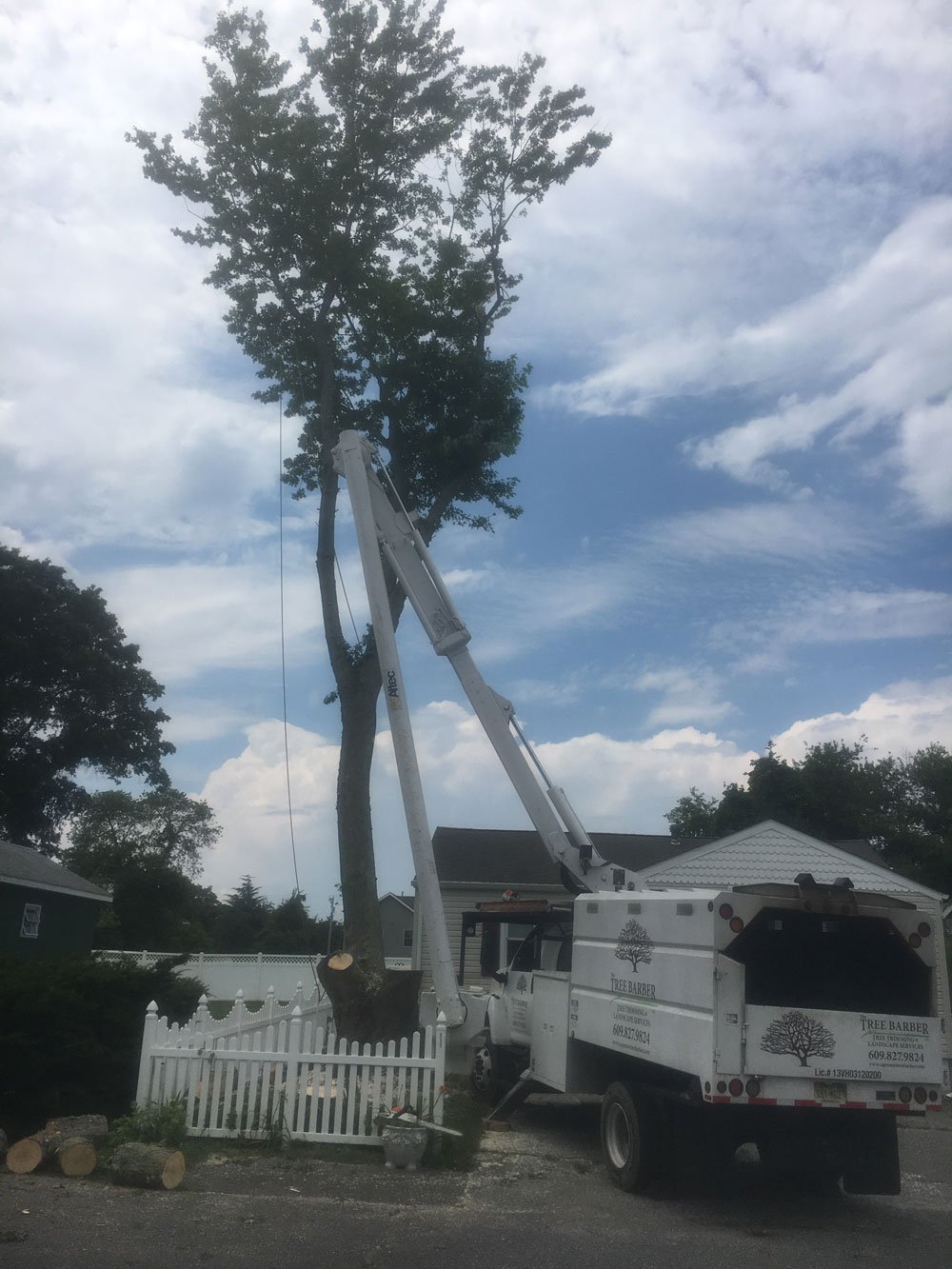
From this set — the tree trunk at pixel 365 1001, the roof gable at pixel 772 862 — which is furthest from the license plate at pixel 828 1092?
the roof gable at pixel 772 862

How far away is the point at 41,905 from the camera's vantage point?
27.5m

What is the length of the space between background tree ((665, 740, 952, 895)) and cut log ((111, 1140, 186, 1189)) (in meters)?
47.3

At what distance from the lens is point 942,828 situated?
59.0m

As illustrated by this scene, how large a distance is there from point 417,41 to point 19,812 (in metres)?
28.6

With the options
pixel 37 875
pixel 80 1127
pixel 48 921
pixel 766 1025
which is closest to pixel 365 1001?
pixel 80 1127

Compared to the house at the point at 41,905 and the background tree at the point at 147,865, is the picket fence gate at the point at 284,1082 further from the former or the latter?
the background tree at the point at 147,865

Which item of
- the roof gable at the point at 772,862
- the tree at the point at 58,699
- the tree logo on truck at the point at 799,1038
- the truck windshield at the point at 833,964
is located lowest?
the tree logo on truck at the point at 799,1038

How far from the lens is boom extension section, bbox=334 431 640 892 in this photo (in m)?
13.2

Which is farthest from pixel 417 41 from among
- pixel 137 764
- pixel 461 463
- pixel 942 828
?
pixel 942 828

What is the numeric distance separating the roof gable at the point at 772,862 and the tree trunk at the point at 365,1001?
9.01 meters

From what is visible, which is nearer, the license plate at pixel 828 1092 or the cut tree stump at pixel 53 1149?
the license plate at pixel 828 1092

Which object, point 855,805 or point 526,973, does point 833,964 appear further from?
point 855,805

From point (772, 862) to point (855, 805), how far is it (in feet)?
133

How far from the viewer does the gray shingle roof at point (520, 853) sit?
78.2 ft
